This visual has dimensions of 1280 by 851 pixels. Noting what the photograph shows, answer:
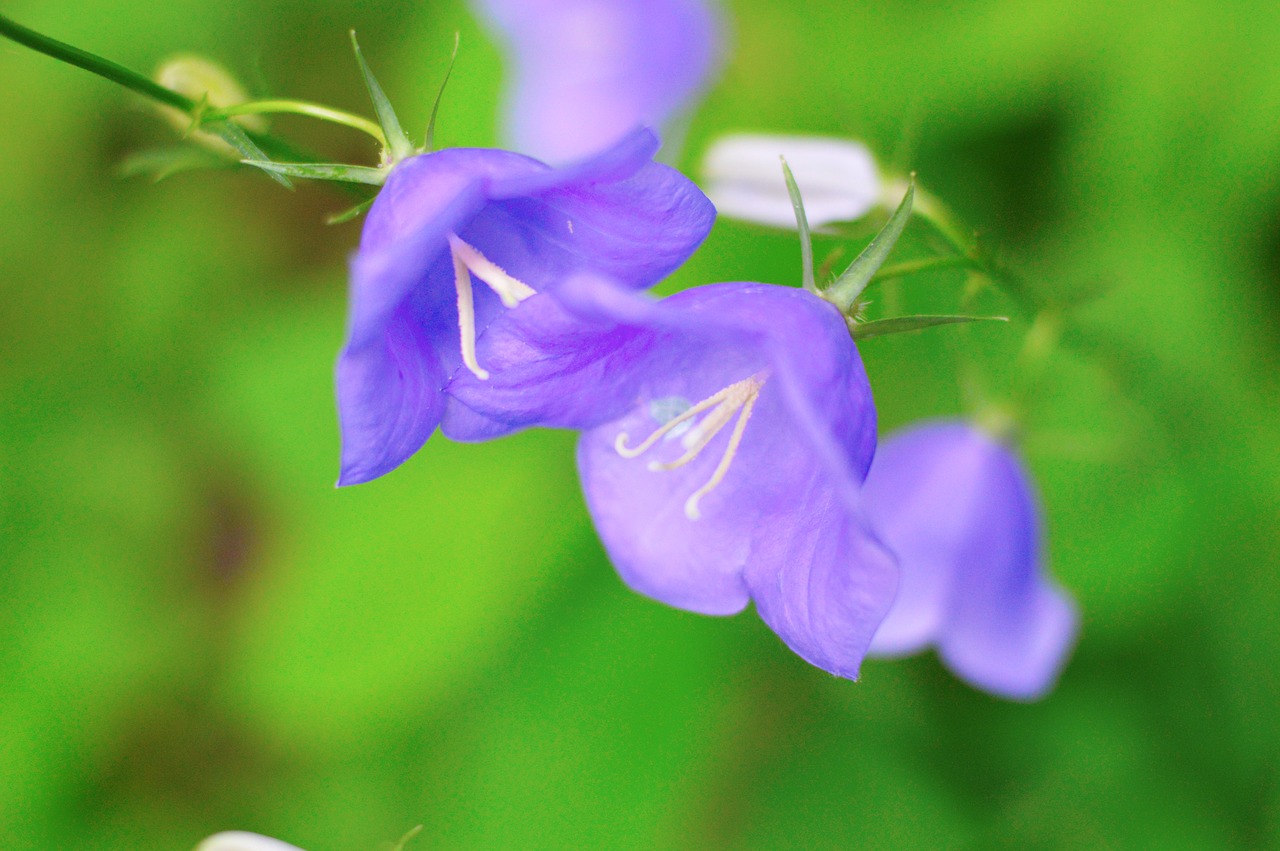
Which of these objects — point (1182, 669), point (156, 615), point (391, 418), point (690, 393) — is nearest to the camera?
point (391, 418)

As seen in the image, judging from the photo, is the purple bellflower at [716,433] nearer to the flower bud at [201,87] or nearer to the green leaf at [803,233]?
the green leaf at [803,233]

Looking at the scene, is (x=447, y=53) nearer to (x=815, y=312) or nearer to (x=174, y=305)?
(x=174, y=305)

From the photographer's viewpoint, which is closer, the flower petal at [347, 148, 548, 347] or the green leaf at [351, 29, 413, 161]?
the flower petal at [347, 148, 548, 347]

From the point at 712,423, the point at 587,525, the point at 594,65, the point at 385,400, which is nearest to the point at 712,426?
the point at 712,423

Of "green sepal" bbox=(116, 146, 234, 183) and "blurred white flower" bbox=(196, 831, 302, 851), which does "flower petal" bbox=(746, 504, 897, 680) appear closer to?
"blurred white flower" bbox=(196, 831, 302, 851)

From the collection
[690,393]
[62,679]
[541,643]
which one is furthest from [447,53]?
[690,393]

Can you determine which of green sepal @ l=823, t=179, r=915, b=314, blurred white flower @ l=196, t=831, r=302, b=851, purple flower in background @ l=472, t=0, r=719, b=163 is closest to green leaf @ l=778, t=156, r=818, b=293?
green sepal @ l=823, t=179, r=915, b=314

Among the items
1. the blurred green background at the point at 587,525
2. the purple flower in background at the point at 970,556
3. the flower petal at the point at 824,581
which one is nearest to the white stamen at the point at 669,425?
the flower petal at the point at 824,581
